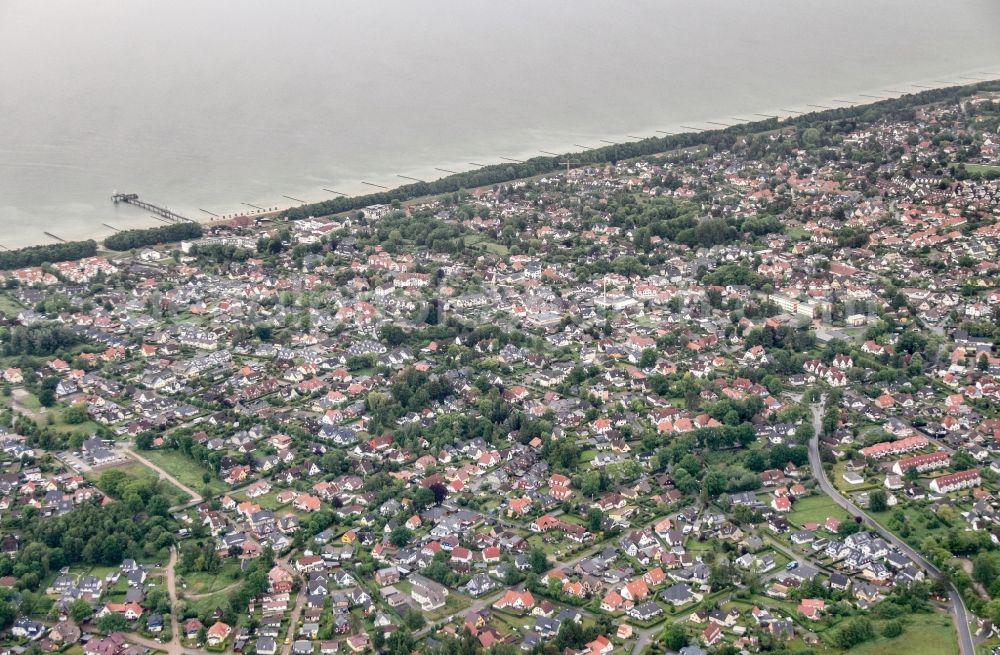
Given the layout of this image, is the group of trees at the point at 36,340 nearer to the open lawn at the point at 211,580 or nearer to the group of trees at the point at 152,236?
the group of trees at the point at 152,236

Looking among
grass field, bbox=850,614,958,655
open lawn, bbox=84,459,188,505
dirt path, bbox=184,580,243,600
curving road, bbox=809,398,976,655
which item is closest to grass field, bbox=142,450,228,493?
open lawn, bbox=84,459,188,505

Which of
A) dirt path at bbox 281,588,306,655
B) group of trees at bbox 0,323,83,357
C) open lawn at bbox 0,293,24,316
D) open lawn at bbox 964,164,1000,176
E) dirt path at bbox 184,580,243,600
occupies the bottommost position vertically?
dirt path at bbox 281,588,306,655

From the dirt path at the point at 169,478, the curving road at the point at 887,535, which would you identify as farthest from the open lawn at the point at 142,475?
the curving road at the point at 887,535

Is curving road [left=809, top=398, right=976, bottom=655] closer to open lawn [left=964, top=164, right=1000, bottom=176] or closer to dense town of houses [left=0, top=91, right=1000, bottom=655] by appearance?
dense town of houses [left=0, top=91, right=1000, bottom=655]

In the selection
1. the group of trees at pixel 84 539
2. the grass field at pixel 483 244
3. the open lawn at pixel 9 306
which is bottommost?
the group of trees at pixel 84 539

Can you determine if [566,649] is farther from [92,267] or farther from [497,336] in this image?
[92,267]

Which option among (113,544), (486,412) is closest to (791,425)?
(486,412)
